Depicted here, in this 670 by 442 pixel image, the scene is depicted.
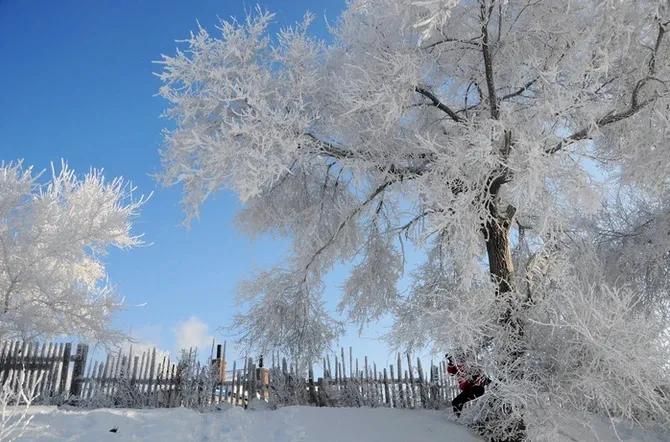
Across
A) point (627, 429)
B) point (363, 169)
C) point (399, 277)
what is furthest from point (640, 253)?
point (363, 169)

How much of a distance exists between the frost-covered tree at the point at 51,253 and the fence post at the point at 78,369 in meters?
0.73

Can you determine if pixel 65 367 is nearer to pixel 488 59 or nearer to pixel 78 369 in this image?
pixel 78 369

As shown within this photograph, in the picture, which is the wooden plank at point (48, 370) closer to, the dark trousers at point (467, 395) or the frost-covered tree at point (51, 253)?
the frost-covered tree at point (51, 253)

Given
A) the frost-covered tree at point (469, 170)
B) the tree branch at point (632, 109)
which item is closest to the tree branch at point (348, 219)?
the frost-covered tree at point (469, 170)

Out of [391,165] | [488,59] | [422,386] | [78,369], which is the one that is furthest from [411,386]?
[78,369]

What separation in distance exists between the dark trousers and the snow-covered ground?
0.23 metres

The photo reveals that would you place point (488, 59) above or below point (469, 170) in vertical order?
above

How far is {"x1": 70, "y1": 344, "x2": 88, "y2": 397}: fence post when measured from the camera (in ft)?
48.6

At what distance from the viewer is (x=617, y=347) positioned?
727 centimetres

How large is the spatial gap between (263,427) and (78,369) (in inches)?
321

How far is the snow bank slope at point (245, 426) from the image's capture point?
28.1 feet

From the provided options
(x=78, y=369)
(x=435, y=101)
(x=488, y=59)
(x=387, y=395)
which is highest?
(x=488, y=59)

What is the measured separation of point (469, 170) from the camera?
29.2ft

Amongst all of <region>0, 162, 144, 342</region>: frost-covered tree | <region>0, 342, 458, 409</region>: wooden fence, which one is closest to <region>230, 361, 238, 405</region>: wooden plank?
<region>0, 342, 458, 409</region>: wooden fence
